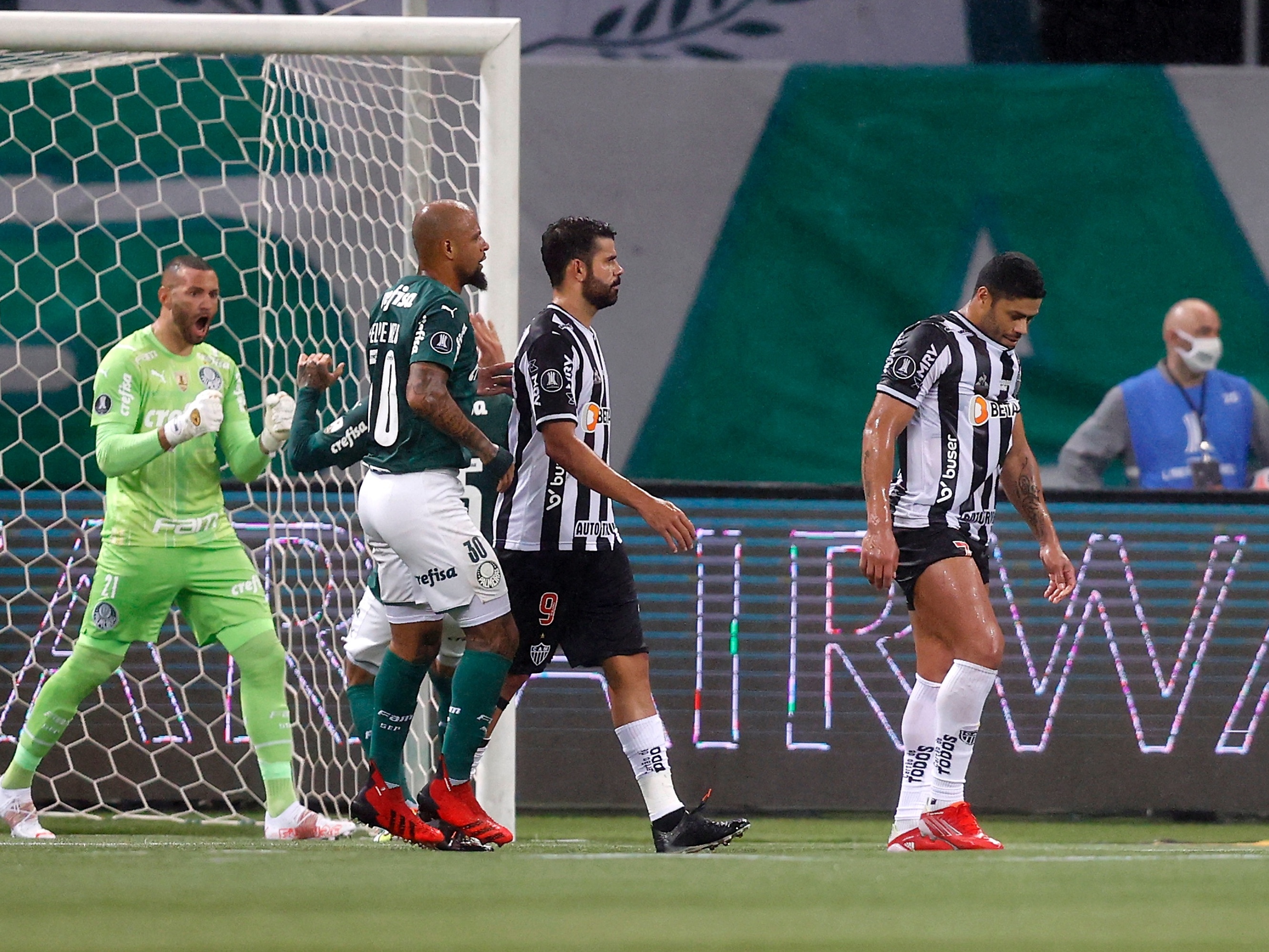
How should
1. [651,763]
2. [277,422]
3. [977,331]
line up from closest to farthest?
[651,763], [977,331], [277,422]

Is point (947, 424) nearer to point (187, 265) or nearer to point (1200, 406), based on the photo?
point (187, 265)

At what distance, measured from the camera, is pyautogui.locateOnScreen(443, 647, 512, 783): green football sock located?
517cm

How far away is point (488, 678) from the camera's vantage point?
5172 mm

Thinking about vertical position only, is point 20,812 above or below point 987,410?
below

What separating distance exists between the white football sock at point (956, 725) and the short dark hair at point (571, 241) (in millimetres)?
1591

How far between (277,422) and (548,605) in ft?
4.47

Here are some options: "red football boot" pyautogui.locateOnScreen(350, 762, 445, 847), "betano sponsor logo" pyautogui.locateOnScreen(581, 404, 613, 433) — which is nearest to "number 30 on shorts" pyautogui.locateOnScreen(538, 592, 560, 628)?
"betano sponsor logo" pyautogui.locateOnScreen(581, 404, 613, 433)

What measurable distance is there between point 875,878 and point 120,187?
17.5 feet

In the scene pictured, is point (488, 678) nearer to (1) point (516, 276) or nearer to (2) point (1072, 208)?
(1) point (516, 276)

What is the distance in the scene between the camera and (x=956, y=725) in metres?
5.61

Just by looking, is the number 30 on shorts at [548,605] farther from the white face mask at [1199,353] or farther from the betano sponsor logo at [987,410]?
the white face mask at [1199,353]

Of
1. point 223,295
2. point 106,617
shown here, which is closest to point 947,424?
point 106,617

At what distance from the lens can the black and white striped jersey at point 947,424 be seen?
5680 mm

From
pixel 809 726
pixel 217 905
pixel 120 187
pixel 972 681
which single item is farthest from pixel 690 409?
pixel 217 905
